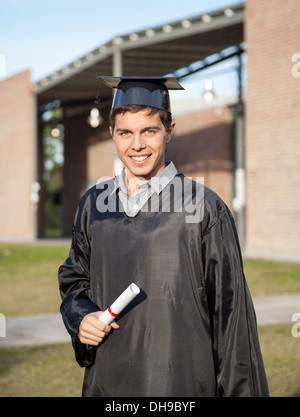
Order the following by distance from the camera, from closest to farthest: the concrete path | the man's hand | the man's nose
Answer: the man's hand < the man's nose < the concrete path

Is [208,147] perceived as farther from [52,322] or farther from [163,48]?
[52,322]

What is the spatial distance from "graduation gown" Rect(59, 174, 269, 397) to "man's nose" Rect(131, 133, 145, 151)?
0.21 m

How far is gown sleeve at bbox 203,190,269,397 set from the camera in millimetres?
1980

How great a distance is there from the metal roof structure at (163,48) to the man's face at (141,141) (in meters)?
14.7

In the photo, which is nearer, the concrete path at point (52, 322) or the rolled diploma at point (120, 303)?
the rolled diploma at point (120, 303)

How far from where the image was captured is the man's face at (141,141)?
7.00 ft

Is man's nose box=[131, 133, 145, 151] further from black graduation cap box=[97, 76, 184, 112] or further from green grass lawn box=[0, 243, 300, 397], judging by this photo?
green grass lawn box=[0, 243, 300, 397]

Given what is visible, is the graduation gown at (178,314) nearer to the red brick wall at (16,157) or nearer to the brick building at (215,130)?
the brick building at (215,130)

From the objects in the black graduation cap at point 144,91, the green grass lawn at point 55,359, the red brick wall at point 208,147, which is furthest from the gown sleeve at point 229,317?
the red brick wall at point 208,147

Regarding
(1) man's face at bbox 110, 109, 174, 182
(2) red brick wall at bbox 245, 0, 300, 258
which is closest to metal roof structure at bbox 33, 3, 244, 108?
(2) red brick wall at bbox 245, 0, 300, 258

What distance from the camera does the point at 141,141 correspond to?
212 cm

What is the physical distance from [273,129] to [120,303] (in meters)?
13.1

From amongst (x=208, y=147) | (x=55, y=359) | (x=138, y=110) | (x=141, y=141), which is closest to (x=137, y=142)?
(x=141, y=141)
